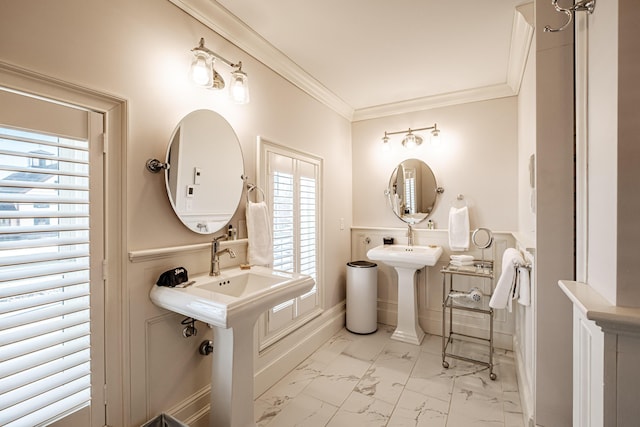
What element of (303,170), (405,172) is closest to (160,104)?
(303,170)

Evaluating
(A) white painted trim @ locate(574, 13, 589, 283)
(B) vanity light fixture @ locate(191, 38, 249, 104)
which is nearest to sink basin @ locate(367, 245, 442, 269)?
(A) white painted trim @ locate(574, 13, 589, 283)

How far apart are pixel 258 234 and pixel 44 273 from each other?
113 centimetres

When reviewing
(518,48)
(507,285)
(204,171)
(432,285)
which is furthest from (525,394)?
(204,171)

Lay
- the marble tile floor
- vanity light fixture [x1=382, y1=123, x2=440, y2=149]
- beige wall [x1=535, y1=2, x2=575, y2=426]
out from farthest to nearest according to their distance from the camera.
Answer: vanity light fixture [x1=382, y1=123, x2=440, y2=149], the marble tile floor, beige wall [x1=535, y1=2, x2=575, y2=426]

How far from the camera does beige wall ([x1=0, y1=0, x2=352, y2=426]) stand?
118cm

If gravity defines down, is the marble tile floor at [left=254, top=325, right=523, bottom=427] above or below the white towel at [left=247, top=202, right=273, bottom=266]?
below

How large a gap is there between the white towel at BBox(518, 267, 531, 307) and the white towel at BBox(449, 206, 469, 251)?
1.01m

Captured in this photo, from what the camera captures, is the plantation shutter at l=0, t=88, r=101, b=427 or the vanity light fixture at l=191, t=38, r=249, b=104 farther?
the vanity light fixture at l=191, t=38, r=249, b=104

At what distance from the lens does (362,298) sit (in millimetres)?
3191

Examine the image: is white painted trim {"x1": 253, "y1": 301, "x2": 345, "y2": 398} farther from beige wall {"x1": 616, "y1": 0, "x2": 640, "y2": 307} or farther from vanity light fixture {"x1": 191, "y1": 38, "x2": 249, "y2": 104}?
beige wall {"x1": 616, "y1": 0, "x2": 640, "y2": 307}

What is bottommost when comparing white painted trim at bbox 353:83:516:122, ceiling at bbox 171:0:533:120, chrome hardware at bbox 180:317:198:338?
chrome hardware at bbox 180:317:198:338

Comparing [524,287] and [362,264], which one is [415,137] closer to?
[362,264]

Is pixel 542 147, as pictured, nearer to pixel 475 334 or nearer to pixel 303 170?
pixel 303 170

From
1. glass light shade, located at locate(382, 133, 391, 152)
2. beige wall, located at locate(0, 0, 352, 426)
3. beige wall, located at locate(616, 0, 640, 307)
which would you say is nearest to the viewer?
beige wall, located at locate(616, 0, 640, 307)
